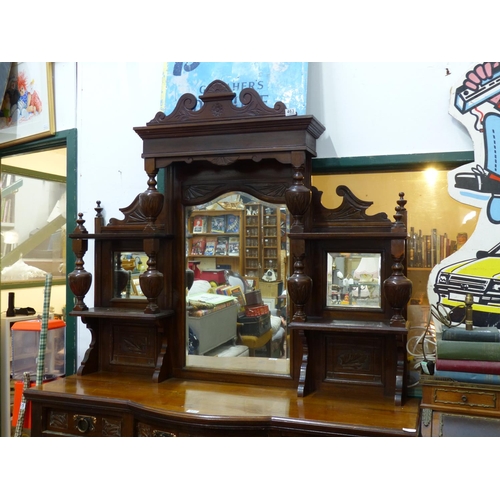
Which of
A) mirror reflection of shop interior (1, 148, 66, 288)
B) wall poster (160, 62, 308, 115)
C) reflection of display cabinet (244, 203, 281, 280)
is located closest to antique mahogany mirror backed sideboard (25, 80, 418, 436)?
reflection of display cabinet (244, 203, 281, 280)

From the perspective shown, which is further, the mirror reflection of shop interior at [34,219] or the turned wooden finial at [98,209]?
the mirror reflection of shop interior at [34,219]

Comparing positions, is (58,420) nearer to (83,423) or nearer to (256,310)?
(83,423)

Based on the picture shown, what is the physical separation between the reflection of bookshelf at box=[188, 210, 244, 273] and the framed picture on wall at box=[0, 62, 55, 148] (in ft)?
3.93

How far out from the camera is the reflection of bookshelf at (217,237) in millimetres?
2689

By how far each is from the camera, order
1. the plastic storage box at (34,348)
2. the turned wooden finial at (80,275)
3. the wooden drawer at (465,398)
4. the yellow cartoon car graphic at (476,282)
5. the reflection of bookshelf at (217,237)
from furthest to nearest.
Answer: the plastic storage box at (34,348) < the turned wooden finial at (80,275) < the reflection of bookshelf at (217,237) < the yellow cartoon car graphic at (476,282) < the wooden drawer at (465,398)

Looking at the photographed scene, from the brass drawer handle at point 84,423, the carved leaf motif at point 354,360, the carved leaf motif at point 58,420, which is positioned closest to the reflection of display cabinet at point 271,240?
the carved leaf motif at point 354,360

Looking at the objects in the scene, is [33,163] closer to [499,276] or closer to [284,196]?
[284,196]

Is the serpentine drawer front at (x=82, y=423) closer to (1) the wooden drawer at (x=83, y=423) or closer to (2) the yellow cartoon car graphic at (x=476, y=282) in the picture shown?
(1) the wooden drawer at (x=83, y=423)

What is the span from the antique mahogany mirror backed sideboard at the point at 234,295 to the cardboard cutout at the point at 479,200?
0.27 m

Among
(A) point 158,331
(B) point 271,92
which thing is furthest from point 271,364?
(B) point 271,92

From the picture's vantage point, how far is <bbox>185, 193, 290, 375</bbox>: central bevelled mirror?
2623 mm

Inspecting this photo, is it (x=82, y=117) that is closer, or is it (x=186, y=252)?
(x=186, y=252)
